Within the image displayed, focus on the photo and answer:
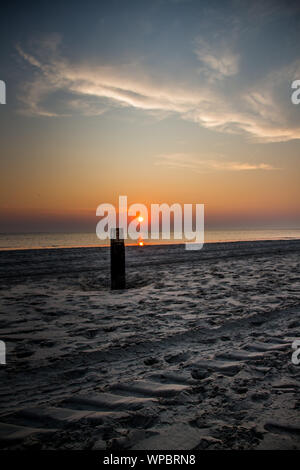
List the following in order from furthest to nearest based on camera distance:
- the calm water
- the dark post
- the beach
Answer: the calm water → the dark post → the beach

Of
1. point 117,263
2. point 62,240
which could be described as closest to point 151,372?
point 117,263

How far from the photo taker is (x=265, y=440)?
170 cm

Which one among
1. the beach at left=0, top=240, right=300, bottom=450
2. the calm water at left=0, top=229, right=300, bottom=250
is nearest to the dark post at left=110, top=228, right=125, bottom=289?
the beach at left=0, top=240, right=300, bottom=450

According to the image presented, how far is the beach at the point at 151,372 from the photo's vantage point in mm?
Answer: 1782

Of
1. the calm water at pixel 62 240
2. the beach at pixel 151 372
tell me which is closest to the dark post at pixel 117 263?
the beach at pixel 151 372

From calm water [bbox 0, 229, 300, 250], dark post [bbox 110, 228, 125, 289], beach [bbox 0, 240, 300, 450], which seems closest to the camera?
beach [bbox 0, 240, 300, 450]

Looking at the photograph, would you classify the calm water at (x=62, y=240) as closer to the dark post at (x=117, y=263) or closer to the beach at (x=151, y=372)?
the dark post at (x=117, y=263)

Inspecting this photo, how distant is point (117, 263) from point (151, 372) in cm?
413

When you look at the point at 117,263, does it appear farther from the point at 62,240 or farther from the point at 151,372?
the point at 62,240

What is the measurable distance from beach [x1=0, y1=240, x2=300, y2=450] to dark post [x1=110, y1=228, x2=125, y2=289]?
3.03 ft

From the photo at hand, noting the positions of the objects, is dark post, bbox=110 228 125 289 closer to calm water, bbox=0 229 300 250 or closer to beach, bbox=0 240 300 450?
beach, bbox=0 240 300 450

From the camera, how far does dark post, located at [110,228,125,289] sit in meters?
6.48

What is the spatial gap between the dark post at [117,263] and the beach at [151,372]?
3.03 feet
